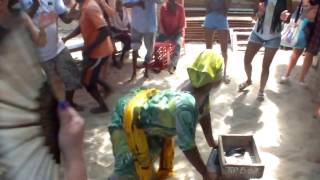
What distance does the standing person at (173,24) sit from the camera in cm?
675

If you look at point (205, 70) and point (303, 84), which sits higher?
point (205, 70)

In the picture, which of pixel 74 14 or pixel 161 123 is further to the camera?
pixel 74 14

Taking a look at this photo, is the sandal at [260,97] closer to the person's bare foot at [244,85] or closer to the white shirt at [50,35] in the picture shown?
the person's bare foot at [244,85]

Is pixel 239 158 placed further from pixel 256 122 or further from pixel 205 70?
pixel 256 122

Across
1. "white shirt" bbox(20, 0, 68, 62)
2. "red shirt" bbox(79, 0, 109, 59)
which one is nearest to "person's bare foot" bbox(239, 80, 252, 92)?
"red shirt" bbox(79, 0, 109, 59)

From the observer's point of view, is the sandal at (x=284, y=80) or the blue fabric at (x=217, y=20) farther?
the sandal at (x=284, y=80)

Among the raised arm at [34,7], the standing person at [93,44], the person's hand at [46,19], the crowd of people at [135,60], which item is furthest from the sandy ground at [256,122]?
the raised arm at [34,7]

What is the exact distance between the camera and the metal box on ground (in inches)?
133

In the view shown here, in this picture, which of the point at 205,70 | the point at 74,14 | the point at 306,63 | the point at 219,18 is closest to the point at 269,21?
the point at 219,18

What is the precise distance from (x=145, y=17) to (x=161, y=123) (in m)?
3.24

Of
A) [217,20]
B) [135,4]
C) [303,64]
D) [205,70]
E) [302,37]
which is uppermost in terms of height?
[205,70]

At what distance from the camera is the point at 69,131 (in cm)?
150

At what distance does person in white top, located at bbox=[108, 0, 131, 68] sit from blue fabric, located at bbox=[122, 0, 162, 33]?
0.40 metres

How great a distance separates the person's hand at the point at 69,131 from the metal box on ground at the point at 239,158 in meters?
1.97
